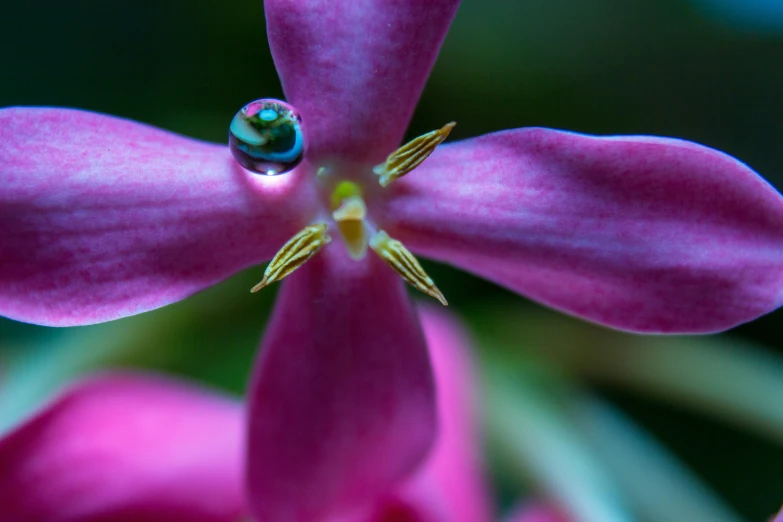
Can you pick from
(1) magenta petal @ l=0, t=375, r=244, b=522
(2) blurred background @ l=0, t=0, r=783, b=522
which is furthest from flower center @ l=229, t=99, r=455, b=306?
(2) blurred background @ l=0, t=0, r=783, b=522

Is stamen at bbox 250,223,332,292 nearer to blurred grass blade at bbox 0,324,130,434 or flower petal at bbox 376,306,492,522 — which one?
flower petal at bbox 376,306,492,522

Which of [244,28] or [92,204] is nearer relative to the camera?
[92,204]

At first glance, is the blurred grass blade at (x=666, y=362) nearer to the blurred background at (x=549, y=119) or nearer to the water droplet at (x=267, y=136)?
the blurred background at (x=549, y=119)

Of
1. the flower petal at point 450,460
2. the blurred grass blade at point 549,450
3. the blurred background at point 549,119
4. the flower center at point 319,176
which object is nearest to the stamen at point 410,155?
the flower center at point 319,176

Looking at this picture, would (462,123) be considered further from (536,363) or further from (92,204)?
(92,204)

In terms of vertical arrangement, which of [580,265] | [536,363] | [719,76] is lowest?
[536,363]

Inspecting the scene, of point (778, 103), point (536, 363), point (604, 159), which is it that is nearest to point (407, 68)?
point (604, 159)
